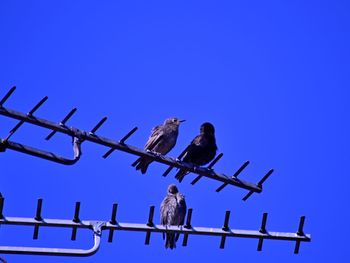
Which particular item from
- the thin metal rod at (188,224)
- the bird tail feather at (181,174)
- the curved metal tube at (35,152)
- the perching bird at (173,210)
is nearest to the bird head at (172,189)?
the perching bird at (173,210)

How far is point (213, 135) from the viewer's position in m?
12.0

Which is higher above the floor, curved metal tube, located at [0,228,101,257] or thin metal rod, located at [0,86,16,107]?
thin metal rod, located at [0,86,16,107]

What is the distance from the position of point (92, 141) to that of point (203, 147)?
5.20m

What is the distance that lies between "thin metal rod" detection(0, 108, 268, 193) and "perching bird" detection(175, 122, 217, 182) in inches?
146

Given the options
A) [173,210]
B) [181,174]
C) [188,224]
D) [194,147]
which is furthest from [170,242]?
[188,224]

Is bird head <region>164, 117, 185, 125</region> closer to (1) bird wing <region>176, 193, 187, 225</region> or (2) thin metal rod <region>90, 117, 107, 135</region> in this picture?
(1) bird wing <region>176, 193, 187, 225</region>

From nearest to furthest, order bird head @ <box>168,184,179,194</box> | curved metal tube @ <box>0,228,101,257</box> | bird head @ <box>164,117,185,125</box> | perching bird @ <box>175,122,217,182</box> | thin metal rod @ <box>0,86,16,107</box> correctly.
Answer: curved metal tube @ <box>0,228,101,257</box>, thin metal rod @ <box>0,86,16,107</box>, perching bird @ <box>175,122,217,182</box>, bird head @ <box>168,184,179,194</box>, bird head @ <box>164,117,185,125</box>

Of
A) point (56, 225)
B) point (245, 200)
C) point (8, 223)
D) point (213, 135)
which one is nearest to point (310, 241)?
point (245, 200)

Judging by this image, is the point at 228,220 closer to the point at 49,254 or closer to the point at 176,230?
the point at 176,230

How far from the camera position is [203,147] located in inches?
458

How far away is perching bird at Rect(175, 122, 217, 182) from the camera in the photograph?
11508 millimetres

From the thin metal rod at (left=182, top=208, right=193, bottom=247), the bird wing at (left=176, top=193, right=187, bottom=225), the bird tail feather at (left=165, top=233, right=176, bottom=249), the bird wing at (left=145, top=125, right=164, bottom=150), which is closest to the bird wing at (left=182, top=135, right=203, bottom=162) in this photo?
the bird wing at (left=145, top=125, right=164, bottom=150)

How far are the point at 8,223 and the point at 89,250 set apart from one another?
65 centimetres

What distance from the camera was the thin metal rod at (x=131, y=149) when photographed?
6.34m
